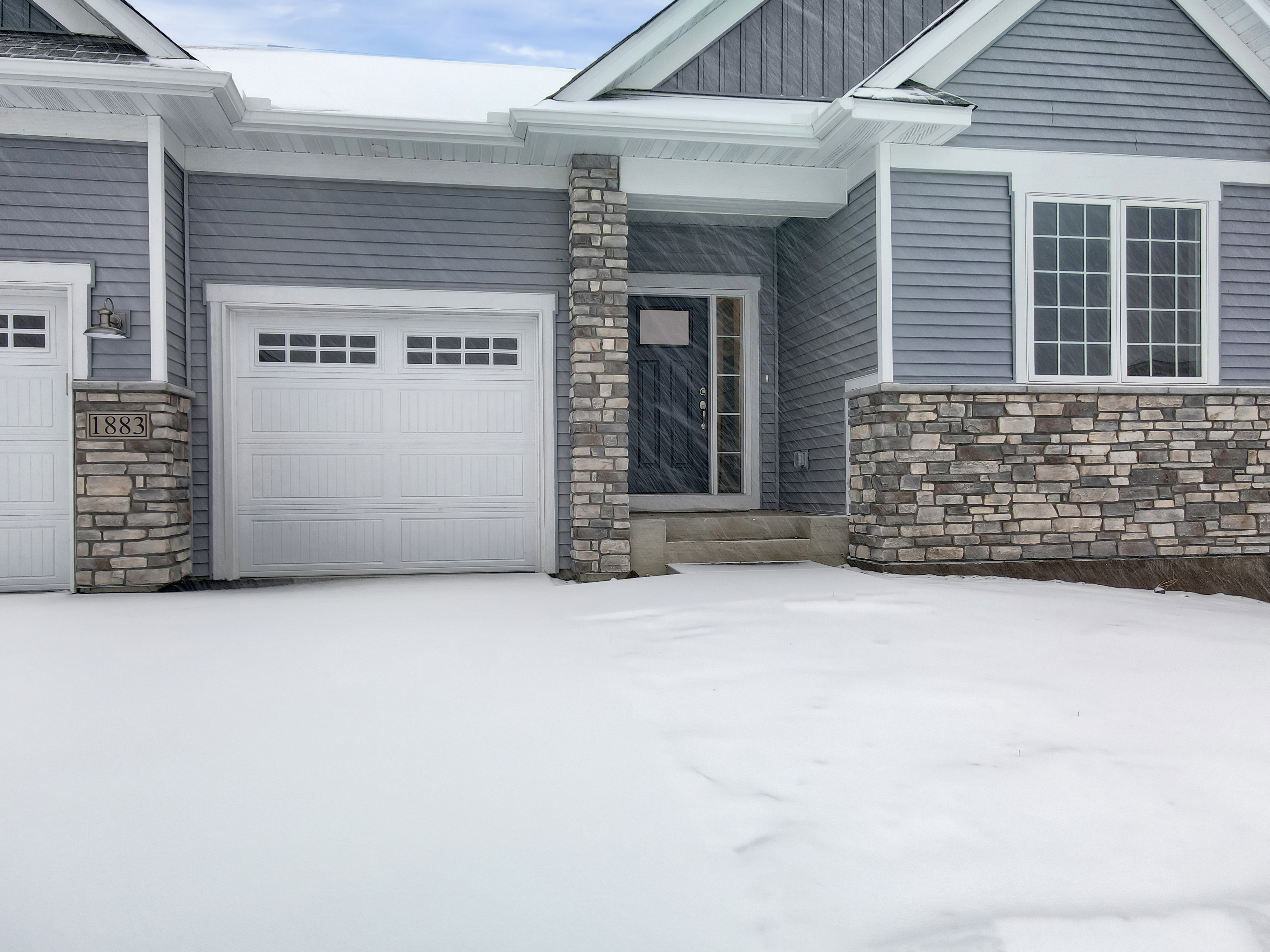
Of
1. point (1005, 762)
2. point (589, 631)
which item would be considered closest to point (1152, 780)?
point (1005, 762)

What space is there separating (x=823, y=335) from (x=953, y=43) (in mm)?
2375

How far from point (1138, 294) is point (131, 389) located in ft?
24.3

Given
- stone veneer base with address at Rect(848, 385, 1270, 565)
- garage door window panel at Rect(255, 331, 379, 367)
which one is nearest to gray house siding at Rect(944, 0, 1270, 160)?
stone veneer base with address at Rect(848, 385, 1270, 565)

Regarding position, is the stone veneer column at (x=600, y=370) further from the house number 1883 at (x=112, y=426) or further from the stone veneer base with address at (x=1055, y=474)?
the house number 1883 at (x=112, y=426)

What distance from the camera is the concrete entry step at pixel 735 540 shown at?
7.00 m

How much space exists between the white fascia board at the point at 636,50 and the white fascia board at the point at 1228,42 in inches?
138

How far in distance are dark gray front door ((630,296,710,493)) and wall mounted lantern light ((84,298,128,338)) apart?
4.36 m

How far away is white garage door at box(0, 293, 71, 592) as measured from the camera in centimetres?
626

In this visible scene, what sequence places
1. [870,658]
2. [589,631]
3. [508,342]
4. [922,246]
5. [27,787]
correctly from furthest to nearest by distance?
[508,342]
[922,246]
[589,631]
[870,658]
[27,787]

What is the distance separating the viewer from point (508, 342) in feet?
23.8

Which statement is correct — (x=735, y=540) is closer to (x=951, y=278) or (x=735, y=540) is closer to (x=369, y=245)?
(x=951, y=278)

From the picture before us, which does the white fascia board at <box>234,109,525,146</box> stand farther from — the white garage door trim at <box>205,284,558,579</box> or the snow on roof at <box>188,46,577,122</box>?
the white garage door trim at <box>205,284,558,579</box>

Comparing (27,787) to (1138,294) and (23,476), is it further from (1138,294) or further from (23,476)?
(1138,294)

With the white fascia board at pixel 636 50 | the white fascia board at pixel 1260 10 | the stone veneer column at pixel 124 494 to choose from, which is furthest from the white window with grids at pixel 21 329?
the white fascia board at pixel 1260 10
